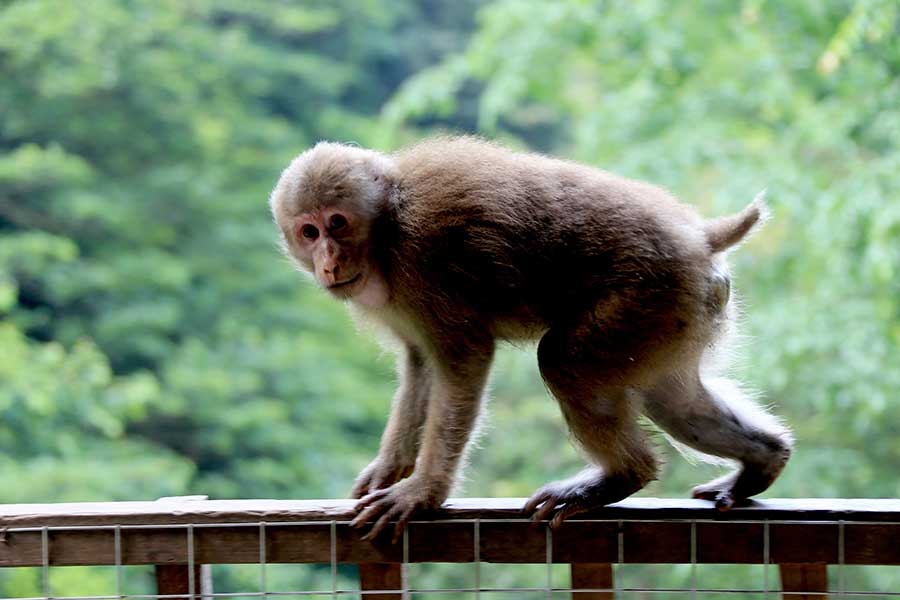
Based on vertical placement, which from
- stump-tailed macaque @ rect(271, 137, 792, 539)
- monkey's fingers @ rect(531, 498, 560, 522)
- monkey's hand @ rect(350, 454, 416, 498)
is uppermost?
stump-tailed macaque @ rect(271, 137, 792, 539)

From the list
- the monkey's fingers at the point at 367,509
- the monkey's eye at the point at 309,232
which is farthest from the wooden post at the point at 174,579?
the monkey's eye at the point at 309,232

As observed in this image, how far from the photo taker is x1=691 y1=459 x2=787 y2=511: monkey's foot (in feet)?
10.1

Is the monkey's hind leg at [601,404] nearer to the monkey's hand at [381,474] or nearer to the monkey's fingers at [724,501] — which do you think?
the monkey's fingers at [724,501]

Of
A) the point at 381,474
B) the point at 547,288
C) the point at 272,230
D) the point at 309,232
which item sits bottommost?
the point at 381,474

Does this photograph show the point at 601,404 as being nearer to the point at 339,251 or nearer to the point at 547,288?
the point at 547,288

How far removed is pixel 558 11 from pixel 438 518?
5379mm

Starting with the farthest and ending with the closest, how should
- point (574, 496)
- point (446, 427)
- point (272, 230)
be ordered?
point (272, 230), point (446, 427), point (574, 496)

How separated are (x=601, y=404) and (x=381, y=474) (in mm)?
784

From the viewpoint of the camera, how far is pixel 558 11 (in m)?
7.50

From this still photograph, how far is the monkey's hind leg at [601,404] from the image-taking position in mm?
3109

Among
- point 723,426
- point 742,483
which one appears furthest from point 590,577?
point 723,426

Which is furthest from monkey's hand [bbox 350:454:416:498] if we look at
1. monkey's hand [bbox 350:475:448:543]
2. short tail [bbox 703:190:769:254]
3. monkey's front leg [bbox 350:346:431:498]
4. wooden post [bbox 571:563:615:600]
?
short tail [bbox 703:190:769:254]

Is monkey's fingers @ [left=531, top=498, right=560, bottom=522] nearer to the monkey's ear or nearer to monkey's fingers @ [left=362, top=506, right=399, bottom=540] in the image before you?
monkey's fingers @ [left=362, top=506, right=399, bottom=540]

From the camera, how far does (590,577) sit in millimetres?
2732
